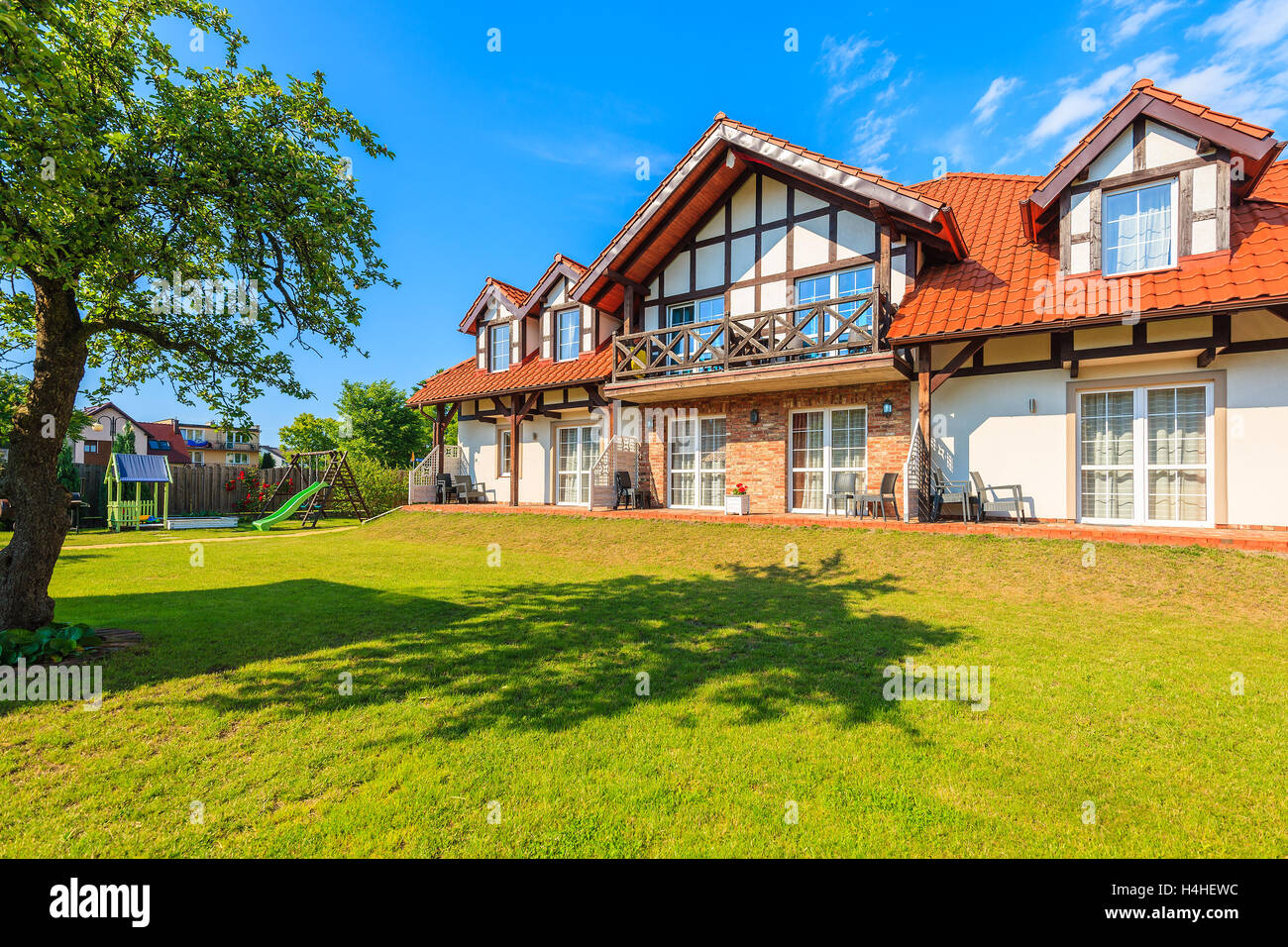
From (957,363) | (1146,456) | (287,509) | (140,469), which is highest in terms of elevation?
(957,363)

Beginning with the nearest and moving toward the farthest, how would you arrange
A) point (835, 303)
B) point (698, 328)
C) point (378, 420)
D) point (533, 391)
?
point (835, 303), point (698, 328), point (533, 391), point (378, 420)

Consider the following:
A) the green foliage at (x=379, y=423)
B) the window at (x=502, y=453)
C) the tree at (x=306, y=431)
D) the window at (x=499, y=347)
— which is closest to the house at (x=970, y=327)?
the window at (x=502, y=453)

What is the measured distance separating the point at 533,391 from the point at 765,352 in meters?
7.39

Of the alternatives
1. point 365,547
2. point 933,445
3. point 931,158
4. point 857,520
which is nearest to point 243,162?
point 365,547

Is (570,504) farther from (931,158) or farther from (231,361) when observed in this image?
(931,158)

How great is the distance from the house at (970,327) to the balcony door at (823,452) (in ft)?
0.16

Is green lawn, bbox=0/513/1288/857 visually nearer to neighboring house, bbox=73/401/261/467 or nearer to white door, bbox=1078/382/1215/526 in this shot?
white door, bbox=1078/382/1215/526

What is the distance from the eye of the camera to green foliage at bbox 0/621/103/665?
4.85 meters

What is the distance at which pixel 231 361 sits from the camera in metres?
6.79

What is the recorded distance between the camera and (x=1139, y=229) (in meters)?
10.4

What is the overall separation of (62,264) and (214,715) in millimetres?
3825

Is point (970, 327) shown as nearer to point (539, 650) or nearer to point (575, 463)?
point (539, 650)

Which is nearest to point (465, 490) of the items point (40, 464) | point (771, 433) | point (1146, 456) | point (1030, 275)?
point (771, 433)

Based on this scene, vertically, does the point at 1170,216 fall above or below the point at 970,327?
above
